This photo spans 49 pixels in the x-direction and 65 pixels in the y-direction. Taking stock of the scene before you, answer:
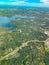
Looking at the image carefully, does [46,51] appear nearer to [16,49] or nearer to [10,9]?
[16,49]

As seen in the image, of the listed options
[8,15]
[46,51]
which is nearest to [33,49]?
[46,51]

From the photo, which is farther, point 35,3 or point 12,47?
point 35,3

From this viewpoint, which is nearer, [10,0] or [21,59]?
[21,59]

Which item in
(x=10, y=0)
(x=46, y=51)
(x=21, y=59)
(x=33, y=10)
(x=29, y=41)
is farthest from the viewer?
(x=10, y=0)

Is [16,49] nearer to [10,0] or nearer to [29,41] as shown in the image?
[29,41]

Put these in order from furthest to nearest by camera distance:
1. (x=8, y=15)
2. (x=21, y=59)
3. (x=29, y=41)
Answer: (x=8, y=15)
(x=29, y=41)
(x=21, y=59)

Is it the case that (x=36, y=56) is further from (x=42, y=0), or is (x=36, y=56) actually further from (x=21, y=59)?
(x=42, y=0)

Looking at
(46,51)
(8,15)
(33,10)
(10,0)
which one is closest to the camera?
(46,51)

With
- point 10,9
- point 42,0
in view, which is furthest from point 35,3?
point 10,9

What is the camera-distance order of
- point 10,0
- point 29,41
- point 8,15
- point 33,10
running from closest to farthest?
point 29,41 → point 8,15 → point 33,10 → point 10,0
